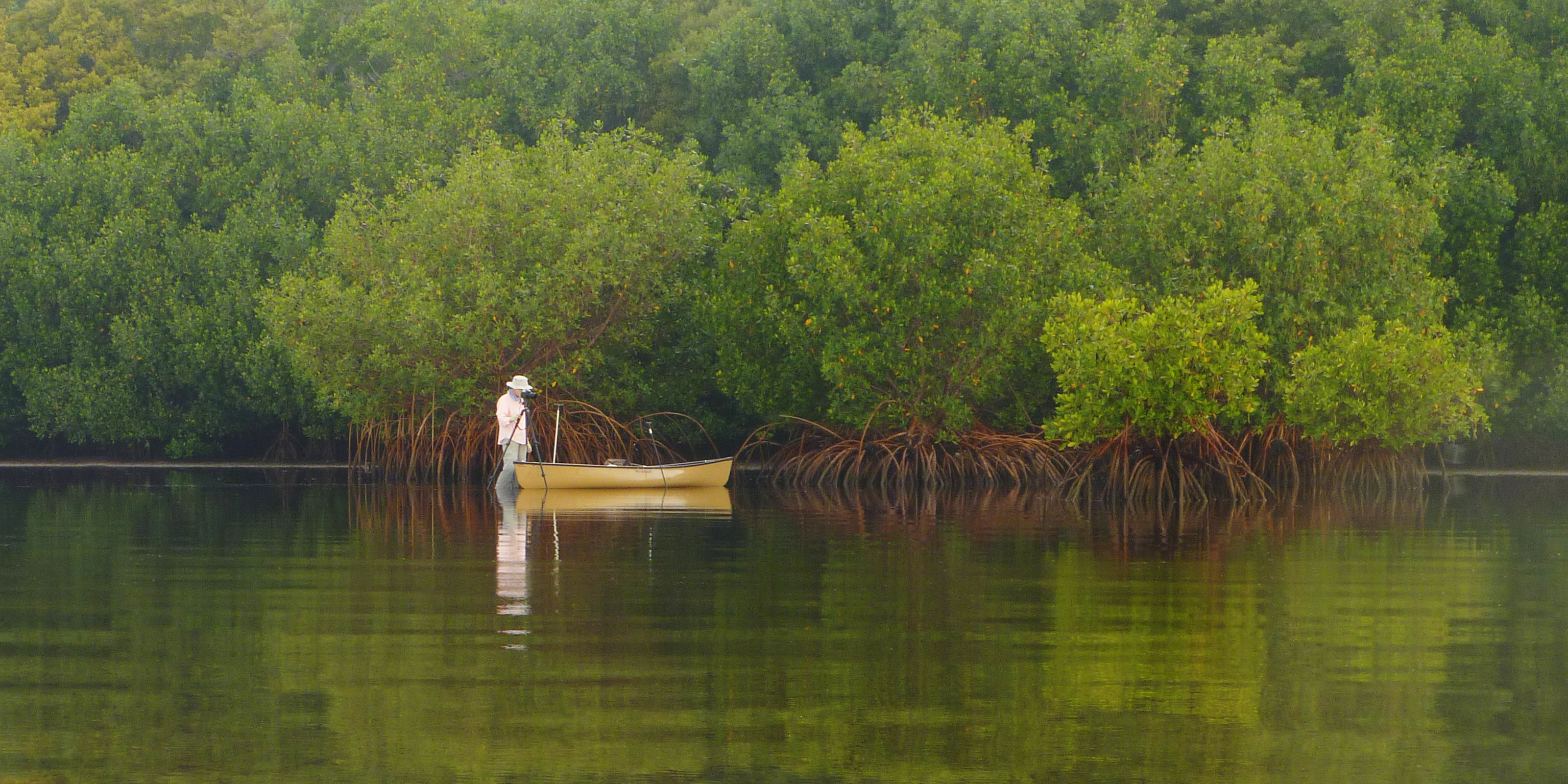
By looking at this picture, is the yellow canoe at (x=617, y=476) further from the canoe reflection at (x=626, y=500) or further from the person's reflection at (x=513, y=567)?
the person's reflection at (x=513, y=567)

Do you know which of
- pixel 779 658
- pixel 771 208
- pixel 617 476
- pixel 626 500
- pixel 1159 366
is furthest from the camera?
pixel 771 208

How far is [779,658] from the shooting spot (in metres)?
9.59

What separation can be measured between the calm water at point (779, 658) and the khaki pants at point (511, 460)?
9.58 metres

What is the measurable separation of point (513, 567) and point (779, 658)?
5586mm

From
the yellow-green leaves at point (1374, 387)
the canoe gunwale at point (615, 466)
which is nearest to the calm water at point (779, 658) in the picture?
the canoe gunwale at point (615, 466)

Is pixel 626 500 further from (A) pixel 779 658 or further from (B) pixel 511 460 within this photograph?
(A) pixel 779 658

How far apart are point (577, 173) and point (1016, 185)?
315 inches

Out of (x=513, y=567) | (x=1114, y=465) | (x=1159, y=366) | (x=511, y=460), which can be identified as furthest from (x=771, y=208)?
(x=513, y=567)

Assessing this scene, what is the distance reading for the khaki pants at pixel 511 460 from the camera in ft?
91.6

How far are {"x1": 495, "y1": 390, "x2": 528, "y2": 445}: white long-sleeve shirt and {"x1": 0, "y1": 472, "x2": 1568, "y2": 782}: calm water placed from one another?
397 inches

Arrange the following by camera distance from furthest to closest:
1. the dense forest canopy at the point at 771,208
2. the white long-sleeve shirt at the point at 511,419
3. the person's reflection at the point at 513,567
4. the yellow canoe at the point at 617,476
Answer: the dense forest canopy at the point at 771,208 → the white long-sleeve shirt at the point at 511,419 → the yellow canoe at the point at 617,476 → the person's reflection at the point at 513,567

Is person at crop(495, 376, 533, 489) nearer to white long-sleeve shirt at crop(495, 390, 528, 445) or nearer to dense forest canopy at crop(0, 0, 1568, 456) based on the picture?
white long-sleeve shirt at crop(495, 390, 528, 445)

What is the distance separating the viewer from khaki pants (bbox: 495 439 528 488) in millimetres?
27906

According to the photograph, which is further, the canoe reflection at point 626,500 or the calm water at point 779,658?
the canoe reflection at point 626,500
